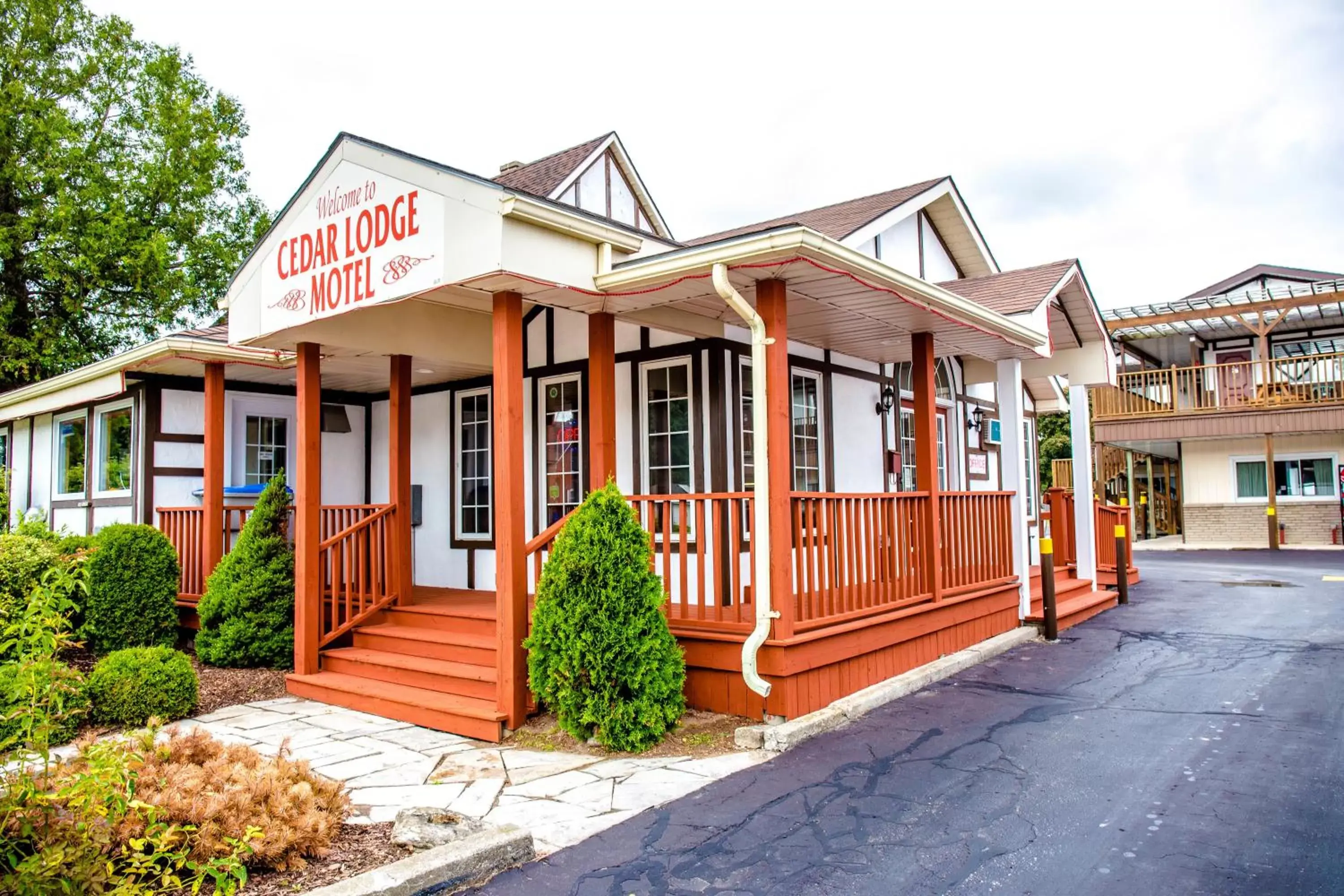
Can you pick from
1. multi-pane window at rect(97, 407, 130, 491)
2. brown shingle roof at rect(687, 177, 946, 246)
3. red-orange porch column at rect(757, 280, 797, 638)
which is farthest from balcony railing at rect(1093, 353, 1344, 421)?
multi-pane window at rect(97, 407, 130, 491)

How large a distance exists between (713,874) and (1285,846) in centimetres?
245

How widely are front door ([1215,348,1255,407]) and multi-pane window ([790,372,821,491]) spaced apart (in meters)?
17.8

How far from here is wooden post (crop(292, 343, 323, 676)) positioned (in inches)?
284

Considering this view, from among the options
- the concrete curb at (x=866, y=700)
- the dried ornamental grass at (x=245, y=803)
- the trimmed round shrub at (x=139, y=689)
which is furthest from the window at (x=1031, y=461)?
the dried ornamental grass at (x=245, y=803)

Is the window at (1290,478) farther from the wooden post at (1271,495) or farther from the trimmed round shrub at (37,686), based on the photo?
the trimmed round shrub at (37,686)

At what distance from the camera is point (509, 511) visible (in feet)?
18.4

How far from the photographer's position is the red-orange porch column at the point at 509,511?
5609mm

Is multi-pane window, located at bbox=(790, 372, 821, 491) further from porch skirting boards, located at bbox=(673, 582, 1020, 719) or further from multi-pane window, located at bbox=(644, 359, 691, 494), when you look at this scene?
porch skirting boards, located at bbox=(673, 582, 1020, 719)

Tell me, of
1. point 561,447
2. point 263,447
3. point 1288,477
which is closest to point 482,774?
point 561,447

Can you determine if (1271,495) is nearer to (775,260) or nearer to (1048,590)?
(1048,590)

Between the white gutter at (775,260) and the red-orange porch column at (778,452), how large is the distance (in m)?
0.44

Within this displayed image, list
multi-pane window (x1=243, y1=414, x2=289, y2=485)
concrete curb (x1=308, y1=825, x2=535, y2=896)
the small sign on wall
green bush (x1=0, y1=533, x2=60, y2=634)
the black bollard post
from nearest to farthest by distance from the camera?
concrete curb (x1=308, y1=825, x2=535, y2=896) < green bush (x1=0, y1=533, x2=60, y2=634) < the black bollard post < multi-pane window (x1=243, y1=414, x2=289, y2=485) < the small sign on wall

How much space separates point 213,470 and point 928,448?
23.2 feet

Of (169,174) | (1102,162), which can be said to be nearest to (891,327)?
(169,174)
